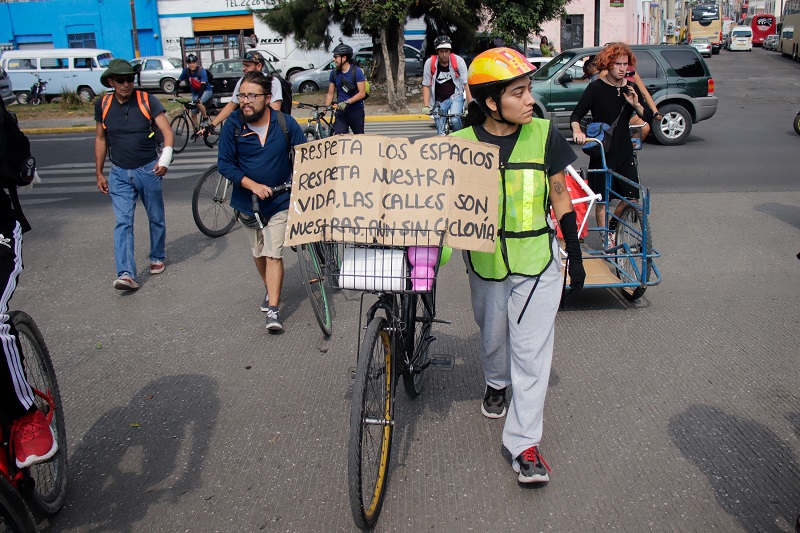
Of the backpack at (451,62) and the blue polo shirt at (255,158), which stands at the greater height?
the backpack at (451,62)

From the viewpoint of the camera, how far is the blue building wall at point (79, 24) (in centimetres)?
4284

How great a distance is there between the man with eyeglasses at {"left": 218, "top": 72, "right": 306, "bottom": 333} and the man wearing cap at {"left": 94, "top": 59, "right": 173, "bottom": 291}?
1.47 metres

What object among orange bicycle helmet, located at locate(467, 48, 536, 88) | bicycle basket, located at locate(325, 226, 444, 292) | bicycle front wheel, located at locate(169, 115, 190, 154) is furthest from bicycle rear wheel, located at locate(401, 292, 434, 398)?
bicycle front wheel, located at locate(169, 115, 190, 154)

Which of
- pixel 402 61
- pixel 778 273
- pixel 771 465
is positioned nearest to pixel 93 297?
pixel 771 465

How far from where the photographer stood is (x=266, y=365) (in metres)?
5.07

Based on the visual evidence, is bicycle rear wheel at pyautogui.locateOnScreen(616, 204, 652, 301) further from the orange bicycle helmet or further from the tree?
the tree

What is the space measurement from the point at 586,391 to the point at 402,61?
19528mm

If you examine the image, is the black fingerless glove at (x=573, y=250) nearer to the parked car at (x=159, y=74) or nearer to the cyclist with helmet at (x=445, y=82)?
the cyclist with helmet at (x=445, y=82)

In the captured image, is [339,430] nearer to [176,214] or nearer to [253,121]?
[253,121]

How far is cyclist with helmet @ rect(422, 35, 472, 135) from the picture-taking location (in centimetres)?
1127

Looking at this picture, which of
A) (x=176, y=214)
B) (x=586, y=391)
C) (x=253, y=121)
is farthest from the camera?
(x=176, y=214)

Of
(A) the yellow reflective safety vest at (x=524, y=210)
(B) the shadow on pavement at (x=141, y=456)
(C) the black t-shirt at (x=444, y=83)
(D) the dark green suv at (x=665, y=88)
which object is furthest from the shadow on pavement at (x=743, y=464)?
(D) the dark green suv at (x=665, y=88)

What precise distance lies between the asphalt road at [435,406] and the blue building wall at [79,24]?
38755mm

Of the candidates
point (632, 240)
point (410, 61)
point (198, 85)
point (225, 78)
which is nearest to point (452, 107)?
point (632, 240)
